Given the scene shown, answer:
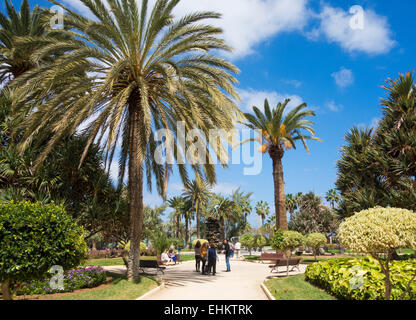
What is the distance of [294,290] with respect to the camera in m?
9.62

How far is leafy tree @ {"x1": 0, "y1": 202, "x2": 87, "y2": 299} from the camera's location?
6.25 metres

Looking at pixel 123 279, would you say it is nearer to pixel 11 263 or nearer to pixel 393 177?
pixel 11 263

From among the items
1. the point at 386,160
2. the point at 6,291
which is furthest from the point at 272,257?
the point at 6,291

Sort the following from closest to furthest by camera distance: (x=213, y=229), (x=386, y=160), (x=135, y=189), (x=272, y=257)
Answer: (x=135, y=189) < (x=386, y=160) < (x=272, y=257) < (x=213, y=229)

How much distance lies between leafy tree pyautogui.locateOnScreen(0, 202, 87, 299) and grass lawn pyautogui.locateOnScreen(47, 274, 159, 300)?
228 centimetres

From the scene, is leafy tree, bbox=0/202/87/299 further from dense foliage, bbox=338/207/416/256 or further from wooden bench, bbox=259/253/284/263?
wooden bench, bbox=259/253/284/263

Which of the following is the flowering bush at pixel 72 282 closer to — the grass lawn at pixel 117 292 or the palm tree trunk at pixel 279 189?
the grass lawn at pixel 117 292

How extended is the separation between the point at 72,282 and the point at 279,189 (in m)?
14.8

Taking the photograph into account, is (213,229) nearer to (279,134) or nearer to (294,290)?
(279,134)

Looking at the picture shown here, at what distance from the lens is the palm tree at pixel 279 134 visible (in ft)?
71.2

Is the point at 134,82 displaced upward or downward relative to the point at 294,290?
upward

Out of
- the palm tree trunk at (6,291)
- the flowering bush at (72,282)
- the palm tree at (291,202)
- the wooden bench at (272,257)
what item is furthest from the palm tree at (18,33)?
the palm tree at (291,202)

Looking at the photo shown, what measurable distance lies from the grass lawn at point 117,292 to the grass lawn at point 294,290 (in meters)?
4.11
